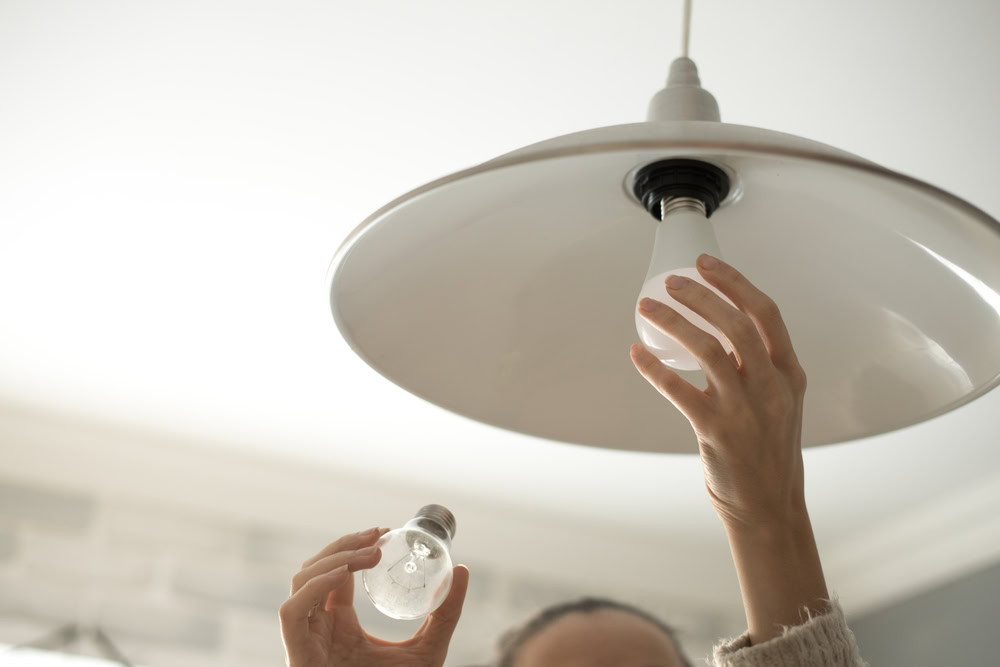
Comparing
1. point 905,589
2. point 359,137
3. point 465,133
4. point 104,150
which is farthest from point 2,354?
point 905,589

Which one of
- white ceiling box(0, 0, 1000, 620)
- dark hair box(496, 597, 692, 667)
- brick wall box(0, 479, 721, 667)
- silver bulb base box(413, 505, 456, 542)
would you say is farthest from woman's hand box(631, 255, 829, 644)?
brick wall box(0, 479, 721, 667)

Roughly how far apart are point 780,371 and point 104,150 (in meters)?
1.23

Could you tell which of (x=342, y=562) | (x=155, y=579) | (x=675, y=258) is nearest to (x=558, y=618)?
(x=342, y=562)

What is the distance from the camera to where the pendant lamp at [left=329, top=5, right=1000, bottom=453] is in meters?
0.48

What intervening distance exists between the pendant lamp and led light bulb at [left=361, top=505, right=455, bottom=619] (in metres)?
0.10

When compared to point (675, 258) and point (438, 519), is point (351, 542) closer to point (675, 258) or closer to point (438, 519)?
point (438, 519)

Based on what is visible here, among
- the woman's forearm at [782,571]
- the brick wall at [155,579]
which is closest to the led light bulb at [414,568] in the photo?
the woman's forearm at [782,571]

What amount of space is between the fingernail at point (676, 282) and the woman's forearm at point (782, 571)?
5.7 inches

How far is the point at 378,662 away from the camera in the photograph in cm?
80

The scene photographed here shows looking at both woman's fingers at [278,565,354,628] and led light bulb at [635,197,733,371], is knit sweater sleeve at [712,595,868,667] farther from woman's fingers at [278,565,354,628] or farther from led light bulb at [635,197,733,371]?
woman's fingers at [278,565,354,628]

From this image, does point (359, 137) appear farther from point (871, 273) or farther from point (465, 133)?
point (871, 273)

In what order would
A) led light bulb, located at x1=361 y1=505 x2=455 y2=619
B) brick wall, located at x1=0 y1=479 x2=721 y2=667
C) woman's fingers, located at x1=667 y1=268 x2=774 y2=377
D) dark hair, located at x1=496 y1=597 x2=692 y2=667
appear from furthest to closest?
1. brick wall, located at x1=0 y1=479 x2=721 y2=667
2. dark hair, located at x1=496 y1=597 x2=692 y2=667
3. led light bulb, located at x1=361 y1=505 x2=455 y2=619
4. woman's fingers, located at x1=667 y1=268 x2=774 y2=377

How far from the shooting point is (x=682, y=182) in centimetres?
49

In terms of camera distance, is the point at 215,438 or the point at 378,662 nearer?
the point at 378,662
